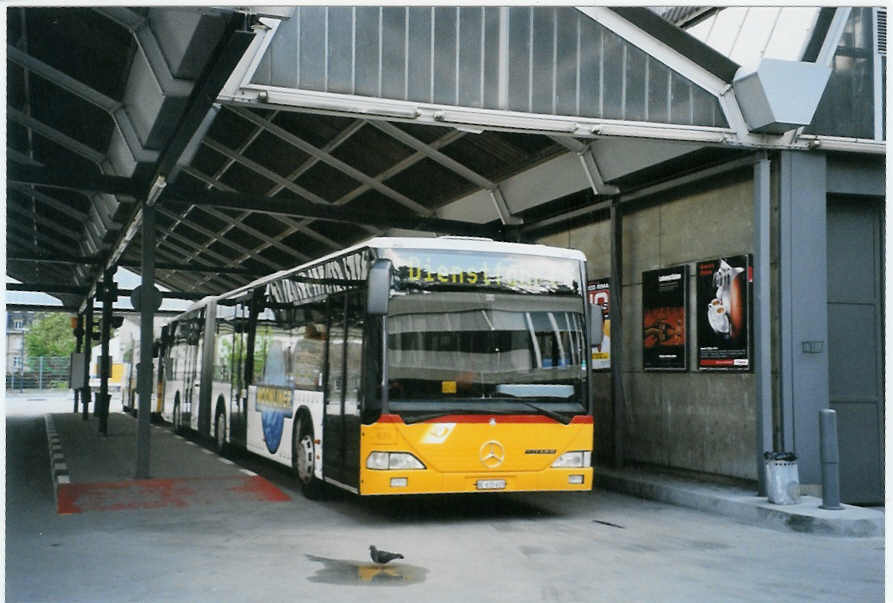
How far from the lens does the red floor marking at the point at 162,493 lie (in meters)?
11.6

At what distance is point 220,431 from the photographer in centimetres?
1850

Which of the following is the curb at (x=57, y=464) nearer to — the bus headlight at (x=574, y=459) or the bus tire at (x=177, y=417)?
the bus tire at (x=177, y=417)

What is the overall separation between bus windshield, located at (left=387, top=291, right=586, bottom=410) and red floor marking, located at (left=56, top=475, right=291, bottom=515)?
3092mm

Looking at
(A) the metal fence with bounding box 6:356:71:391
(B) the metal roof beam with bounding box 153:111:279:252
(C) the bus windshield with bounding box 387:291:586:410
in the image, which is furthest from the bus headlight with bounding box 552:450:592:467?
(A) the metal fence with bounding box 6:356:71:391

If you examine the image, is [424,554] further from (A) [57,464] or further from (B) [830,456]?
(A) [57,464]

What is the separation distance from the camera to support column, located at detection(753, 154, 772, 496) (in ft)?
39.4

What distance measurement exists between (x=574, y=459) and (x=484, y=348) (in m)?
1.55

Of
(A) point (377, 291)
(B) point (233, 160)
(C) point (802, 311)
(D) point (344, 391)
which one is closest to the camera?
(A) point (377, 291)

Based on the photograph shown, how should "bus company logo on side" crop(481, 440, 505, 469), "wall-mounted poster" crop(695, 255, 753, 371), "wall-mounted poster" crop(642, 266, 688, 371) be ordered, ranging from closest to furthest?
"bus company logo on side" crop(481, 440, 505, 469)
"wall-mounted poster" crop(695, 255, 753, 371)
"wall-mounted poster" crop(642, 266, 688, 371)

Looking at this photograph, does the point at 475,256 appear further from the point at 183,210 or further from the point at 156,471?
the point at 183,210

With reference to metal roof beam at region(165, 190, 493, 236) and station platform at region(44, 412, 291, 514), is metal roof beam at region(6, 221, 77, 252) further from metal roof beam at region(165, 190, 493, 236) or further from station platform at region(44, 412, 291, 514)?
metal roof beam at region(165, 190, 493, 236)

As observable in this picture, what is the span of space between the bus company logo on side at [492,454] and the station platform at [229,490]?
9.13 feet

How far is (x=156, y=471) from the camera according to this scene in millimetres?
15227

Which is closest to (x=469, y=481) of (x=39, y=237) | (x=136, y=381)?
(x=39, y=237)
